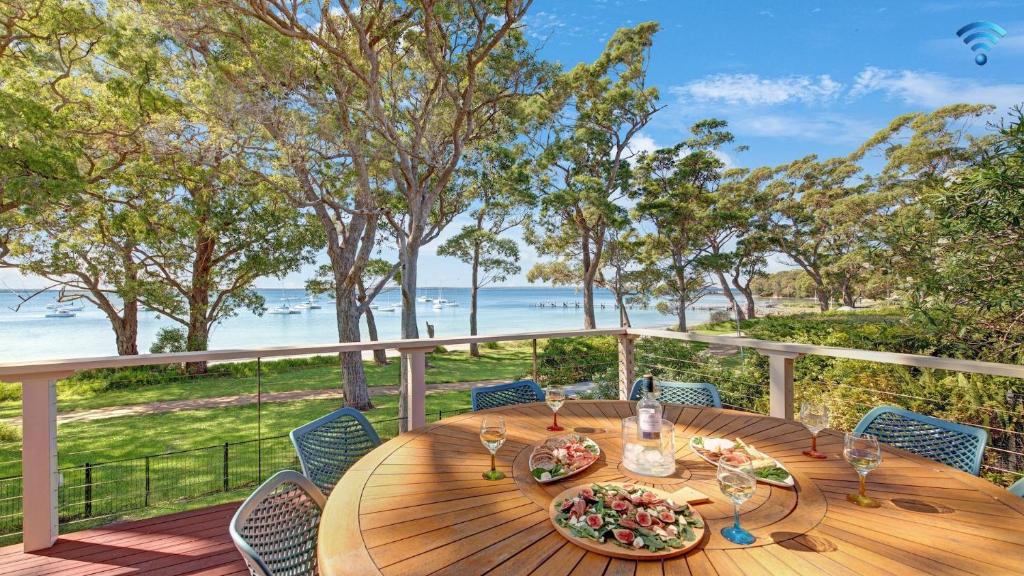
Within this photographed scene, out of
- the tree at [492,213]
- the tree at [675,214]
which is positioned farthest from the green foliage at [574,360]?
the tree at [492,213]

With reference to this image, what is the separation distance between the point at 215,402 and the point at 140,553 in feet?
36.3

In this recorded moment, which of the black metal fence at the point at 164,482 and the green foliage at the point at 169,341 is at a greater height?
the green foliage at the point at 169,341

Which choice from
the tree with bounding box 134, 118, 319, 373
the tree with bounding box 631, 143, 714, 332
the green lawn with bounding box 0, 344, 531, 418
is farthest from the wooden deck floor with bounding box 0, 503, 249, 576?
the tree with bounding box 631, 143, 714, 332

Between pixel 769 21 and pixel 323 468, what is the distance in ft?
38.3

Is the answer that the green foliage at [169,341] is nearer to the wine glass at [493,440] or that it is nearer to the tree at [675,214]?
the wine glass at [493,440]

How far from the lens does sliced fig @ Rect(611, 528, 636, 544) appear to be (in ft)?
3.06

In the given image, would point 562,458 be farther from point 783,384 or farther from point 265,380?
point 265,380

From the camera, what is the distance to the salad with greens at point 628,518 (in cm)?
94

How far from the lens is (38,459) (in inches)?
81.4

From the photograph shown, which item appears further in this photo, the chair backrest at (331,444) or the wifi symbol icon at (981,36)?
the wifi symbol icon at (981,36)

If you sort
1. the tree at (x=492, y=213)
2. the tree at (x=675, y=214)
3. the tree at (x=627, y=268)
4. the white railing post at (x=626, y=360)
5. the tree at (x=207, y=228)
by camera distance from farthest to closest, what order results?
the tree at (x=627, y=268), the tree at (x=675, y=214), the tree at (x=492, y=213), the tree at (x=207, y=228), the white railing post at (x=626, y=360)

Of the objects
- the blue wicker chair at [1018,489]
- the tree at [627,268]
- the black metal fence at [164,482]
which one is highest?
the tree at [627,268]

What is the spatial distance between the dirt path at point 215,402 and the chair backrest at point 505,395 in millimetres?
9244

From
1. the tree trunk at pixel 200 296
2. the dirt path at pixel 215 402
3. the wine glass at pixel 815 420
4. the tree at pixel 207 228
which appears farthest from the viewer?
the tree trunk at pixel 200 296
